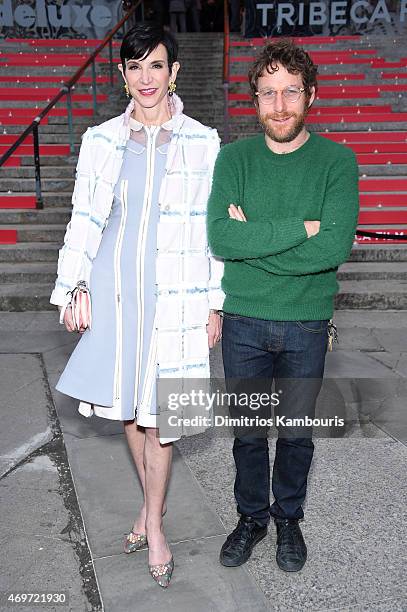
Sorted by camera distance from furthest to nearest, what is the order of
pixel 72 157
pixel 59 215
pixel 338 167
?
pixel 72 157, pixel 59 215, pixel 338 167

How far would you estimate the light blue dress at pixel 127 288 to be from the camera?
2.48m

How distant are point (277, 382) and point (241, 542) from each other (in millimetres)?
711

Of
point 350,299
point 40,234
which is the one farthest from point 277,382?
point 40,234

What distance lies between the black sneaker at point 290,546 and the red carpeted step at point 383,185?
6.70 metres

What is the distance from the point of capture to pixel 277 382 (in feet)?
8.93

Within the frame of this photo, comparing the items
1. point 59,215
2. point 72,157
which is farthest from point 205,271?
point 72,157

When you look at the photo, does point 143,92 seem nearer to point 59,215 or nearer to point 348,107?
point 59,215

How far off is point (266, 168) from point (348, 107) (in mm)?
9603

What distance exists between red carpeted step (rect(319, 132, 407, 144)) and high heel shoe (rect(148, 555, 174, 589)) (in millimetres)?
8622

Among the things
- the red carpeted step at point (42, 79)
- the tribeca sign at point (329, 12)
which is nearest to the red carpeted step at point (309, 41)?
the tribeca sign at point (329, 12)

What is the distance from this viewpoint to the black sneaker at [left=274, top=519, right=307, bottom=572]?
9.07 ft

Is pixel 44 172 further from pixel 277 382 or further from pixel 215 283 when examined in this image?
pixel 277 382

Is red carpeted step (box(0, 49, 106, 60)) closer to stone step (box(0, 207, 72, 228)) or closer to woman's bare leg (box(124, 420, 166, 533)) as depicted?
stone step (box(0, 207, 72, 228))

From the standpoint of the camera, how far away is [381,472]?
359 cm
